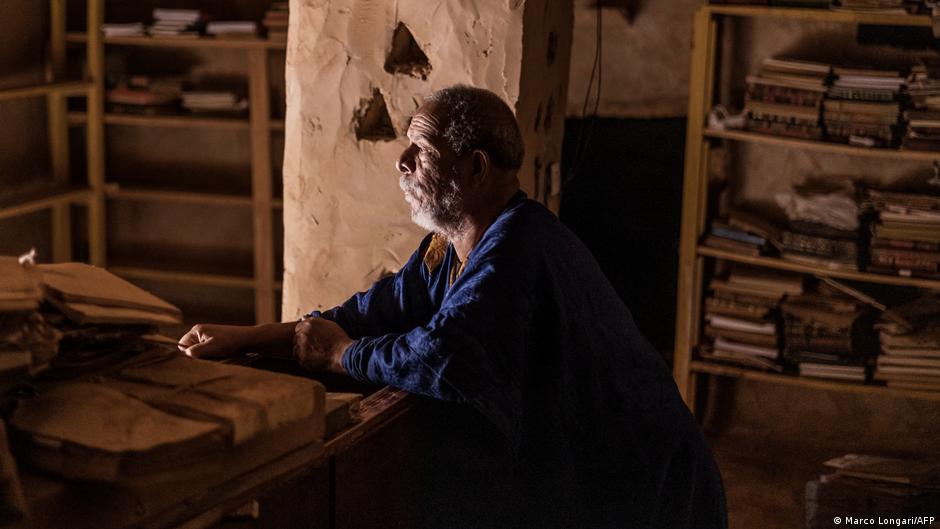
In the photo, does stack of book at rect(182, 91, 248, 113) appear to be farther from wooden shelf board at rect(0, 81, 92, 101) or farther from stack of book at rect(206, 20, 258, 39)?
wooden shelf board at rect(0, 81, 92, 101)

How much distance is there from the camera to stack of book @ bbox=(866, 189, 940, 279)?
406 centimetres

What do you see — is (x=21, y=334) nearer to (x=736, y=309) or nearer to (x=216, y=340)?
(x=216, y=340)

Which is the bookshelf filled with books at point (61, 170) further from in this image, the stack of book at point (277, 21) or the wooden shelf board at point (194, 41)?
the stack of book at point (277, 21)

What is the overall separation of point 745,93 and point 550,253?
8.46ft

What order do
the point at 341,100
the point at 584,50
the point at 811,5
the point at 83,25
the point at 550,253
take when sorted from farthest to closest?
the point at 83,25 < the point at 584,50 < the point at 811,5 < the point at 341,100 < the point at 550,253

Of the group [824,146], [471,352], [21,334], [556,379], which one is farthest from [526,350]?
[824,146]

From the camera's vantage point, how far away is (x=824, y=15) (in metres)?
3.98

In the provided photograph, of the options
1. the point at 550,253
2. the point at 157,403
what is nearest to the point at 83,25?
the point at 550,253

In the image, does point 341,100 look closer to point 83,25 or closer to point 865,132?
point 865,132

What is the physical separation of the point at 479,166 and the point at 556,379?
1.40 ft

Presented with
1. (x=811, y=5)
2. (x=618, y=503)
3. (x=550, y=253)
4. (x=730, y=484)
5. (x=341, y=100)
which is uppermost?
(x=811, y=5)

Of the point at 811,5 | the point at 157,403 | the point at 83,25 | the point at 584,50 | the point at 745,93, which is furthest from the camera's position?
the point at 83,25

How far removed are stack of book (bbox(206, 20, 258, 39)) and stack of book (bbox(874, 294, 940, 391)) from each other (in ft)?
9.02

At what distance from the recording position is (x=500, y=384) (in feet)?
6.10
